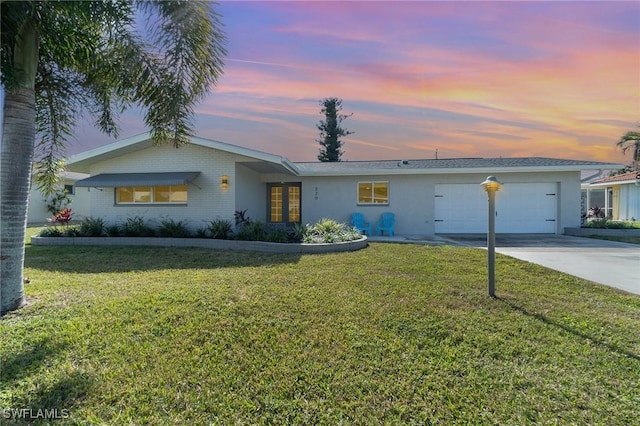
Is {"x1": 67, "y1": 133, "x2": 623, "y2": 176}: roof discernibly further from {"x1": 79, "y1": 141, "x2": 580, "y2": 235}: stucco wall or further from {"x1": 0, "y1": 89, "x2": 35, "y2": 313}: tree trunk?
{"x1": 0, "y1": 89, "x2": 35, "y2": 313}: tree trunk

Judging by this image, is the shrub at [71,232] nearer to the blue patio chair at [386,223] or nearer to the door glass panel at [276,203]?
the door glass panel at [276,203]

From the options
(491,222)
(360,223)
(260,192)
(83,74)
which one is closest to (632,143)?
(360,223)

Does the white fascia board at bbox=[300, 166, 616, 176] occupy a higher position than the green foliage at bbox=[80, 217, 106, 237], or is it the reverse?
the white fascia board at bbox=[300, 166, 616, 176]

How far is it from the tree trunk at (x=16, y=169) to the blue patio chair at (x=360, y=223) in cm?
1206

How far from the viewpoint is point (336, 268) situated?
730 centimetres

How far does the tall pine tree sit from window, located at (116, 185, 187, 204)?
91.4ft

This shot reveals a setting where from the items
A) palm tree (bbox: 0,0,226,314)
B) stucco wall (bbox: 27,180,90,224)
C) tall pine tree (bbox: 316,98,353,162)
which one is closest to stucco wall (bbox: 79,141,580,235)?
palm tree (bbox: 0,0,226,314)

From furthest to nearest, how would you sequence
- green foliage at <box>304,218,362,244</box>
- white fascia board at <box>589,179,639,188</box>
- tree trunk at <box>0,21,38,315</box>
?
white fascia board at <box>589,179,639,188</box>, green foliage at <box>304,218,362,244</box>, tree trunk at <box>0,21,38,315</box>

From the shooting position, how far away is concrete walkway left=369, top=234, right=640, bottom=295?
6770mm

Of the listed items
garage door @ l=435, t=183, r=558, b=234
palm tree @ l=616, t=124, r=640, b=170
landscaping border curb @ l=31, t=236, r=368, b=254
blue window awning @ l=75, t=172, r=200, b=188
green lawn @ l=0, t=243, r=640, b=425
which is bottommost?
green lawn @ l=0, t=243, r=640, b=425

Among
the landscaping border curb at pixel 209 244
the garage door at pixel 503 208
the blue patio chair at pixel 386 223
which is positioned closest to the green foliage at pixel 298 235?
the landscaping border curb at pixel 209 244

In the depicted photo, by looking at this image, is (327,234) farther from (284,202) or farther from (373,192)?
(284,202)

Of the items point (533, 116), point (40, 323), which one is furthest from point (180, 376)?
point (533, 116)

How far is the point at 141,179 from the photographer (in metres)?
12.2
